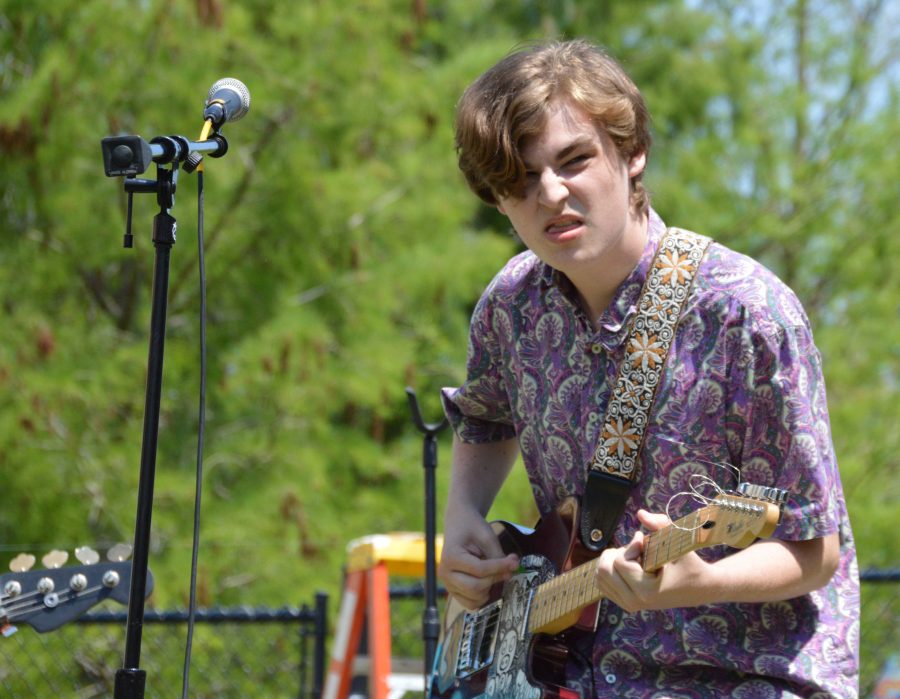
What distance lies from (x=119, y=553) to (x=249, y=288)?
3892 mm

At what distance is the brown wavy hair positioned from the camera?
85.3 inches

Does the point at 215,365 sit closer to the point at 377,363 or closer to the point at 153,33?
the point at 377,363

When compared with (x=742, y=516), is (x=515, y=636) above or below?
below

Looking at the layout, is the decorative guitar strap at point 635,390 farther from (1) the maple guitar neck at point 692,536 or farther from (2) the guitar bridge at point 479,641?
(2) the guitar bridge at point 479,641

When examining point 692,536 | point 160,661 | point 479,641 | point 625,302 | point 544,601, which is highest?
point 625,302

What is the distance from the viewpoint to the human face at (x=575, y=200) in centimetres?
212

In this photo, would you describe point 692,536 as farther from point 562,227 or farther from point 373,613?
point 373,613

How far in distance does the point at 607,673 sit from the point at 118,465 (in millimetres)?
4299

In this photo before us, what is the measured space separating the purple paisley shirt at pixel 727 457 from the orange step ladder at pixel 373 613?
1.53 meters

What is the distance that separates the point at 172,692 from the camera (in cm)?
568

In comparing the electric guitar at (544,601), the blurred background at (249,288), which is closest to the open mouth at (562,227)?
the electric guitar at (544,601)

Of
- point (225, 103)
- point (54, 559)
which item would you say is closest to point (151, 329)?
point (225, 103)

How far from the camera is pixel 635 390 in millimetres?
2094

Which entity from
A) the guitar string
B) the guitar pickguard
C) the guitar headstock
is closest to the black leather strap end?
the guitar pickguard
